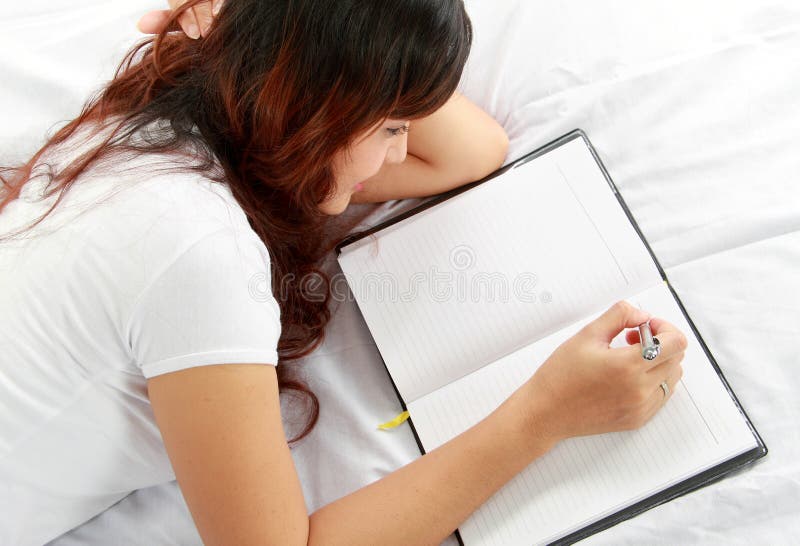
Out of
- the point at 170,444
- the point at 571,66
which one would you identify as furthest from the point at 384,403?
the point at 571,66

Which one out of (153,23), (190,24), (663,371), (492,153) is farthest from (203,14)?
(663,371)

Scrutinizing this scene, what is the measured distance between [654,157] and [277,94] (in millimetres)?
580

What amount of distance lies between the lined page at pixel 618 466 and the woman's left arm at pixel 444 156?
31 centimetres

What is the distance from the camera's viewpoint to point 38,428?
69cm

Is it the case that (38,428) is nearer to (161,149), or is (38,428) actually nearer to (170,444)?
(170,444)

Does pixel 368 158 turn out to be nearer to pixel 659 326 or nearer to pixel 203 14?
pixel 203 14

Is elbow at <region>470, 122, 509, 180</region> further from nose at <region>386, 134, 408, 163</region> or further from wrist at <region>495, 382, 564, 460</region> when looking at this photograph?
wrist at <region>495, 382, 564, 460</region>

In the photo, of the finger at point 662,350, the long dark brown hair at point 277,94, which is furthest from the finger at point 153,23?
the finger at point 662,350

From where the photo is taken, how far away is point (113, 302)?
629mm

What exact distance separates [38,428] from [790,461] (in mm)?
823

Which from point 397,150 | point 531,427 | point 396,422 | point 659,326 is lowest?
point 396,422

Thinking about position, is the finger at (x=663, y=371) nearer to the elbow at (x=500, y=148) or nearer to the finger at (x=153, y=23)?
the elbow at (x=500, y=148)

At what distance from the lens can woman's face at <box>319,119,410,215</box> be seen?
0.69 m

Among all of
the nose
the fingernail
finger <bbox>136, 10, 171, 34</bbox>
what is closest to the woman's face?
the nose
